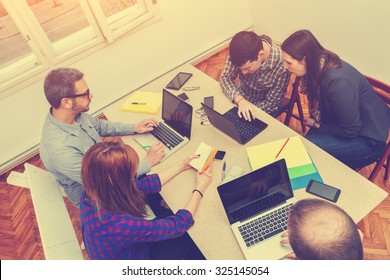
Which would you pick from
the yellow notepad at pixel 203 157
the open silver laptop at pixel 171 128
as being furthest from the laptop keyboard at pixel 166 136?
the yellow notepad at pixel 203 157

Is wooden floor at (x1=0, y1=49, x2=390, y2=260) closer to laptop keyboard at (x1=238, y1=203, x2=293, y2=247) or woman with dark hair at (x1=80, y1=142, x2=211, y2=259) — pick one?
laptop keyboard at (x1=238, y1=203, x2=293, y2=247)

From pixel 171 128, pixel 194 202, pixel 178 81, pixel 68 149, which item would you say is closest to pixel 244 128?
pixel 171 128

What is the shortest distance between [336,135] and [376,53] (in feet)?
4.29

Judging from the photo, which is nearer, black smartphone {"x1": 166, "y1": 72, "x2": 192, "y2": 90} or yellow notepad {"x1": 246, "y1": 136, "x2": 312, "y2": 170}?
yellow notepad {"x1": 246, "y1": 136, "x2": 312, "y2": 170}

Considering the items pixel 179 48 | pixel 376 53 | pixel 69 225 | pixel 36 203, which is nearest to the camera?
pixel 36 203

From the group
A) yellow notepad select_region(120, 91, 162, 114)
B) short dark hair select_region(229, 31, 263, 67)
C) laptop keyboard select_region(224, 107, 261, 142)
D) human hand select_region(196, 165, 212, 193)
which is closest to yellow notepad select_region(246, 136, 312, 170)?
laptop keyboard select_region(224, 107, 261, 142)

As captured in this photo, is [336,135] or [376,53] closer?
[336,135]

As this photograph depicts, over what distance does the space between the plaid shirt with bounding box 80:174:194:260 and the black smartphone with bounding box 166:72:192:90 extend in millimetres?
1128

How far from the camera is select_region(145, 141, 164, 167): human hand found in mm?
1824

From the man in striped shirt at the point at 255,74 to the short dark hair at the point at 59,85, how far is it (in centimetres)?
101

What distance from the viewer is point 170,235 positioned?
143 cm

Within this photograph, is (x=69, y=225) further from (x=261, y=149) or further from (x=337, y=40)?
(x=337, y=40)

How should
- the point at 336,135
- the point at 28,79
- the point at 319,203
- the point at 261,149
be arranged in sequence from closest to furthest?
the point at 319,203, the point at 261,149, the point at 336,135, the point at 28,79

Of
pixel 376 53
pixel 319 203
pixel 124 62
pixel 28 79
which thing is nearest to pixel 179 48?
pixel 124 62
